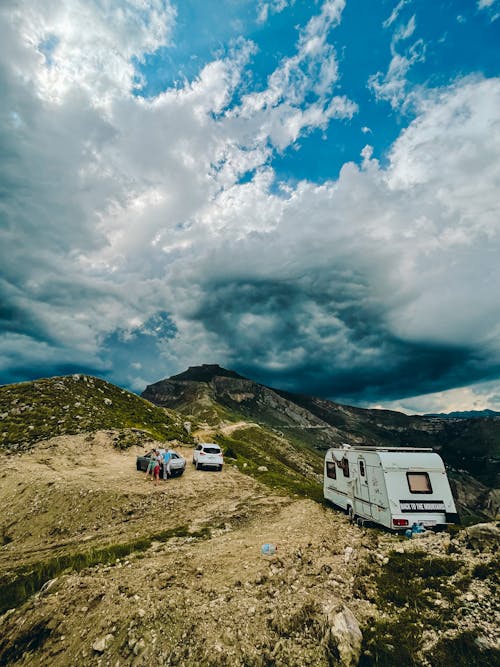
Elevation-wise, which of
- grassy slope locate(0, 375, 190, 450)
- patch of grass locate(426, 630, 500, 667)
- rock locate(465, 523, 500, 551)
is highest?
grassy slope locate(0, 375, 190, 450)

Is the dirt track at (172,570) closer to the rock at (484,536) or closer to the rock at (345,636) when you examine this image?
the rock at (345,636)

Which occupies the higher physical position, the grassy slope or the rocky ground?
the grassy slope

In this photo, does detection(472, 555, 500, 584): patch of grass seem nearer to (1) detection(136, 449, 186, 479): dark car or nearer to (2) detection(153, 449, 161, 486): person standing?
(2) detection(153, 449, 161, 486): person standing

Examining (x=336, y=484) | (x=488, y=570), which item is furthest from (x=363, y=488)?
(x=488, y=570)

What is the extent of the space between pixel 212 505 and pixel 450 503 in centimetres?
1399

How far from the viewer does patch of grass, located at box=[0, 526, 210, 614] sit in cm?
1184

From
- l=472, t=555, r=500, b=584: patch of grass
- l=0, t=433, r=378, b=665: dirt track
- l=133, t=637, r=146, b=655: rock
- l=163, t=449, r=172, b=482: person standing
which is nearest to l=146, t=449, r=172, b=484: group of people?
l=163, t=449, r=172, b=482: person standing

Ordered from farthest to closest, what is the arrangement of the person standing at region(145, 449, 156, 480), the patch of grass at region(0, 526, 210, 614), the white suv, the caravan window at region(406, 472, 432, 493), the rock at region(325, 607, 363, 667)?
1. the white suv
2. the person standing at region(145, 449, 156, 480)
3. the caravan window at region(406, 472, 432, 493)
4. the patch of grass at region(0, 526, 210, 614)
5. the rock at region(325, 607, 363, 667)

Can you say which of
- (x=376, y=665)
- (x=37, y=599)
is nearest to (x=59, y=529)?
(x=37, y=599)

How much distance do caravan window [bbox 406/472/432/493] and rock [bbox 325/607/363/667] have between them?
912 cm

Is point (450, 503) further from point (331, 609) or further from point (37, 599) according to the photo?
point (37, 599)

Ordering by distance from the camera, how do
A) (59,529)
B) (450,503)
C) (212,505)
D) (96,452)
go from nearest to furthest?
(450,503)
(59,529)
(212,505)
(96,452)

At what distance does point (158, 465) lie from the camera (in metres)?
27.0

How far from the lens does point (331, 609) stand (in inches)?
345
